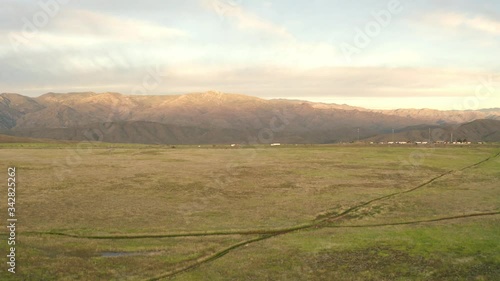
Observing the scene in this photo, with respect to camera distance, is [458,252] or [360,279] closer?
[360,279]

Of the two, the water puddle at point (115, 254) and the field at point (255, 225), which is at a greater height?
the field at point (255, 225)

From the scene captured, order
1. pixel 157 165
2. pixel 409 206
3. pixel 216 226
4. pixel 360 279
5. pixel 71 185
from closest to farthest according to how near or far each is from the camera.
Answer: pixel 360 279
pixel 216 226
pixel 409 206
pixel 71 185
pixel 157 165

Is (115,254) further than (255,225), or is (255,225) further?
(255,225)

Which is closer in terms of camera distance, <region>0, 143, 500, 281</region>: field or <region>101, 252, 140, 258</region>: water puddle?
<region>0, 143, 500, 281</region>: field

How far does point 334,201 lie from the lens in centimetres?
5469

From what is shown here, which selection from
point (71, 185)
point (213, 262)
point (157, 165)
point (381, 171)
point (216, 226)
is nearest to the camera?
point (213, 262)

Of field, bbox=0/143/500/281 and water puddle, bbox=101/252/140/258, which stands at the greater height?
field, bbox=0/143/500/281

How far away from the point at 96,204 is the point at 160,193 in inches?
413

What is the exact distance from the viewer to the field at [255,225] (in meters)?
30.7

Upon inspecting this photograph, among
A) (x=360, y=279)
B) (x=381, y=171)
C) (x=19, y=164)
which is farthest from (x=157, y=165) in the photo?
(x=360, y=279)

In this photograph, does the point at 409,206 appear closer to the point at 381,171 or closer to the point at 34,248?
the point at 381,171

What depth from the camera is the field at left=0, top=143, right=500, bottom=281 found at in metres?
30.7

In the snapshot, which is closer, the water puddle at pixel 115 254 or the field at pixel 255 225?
the field at pixel 255 225

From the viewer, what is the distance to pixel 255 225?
43.1 meters
